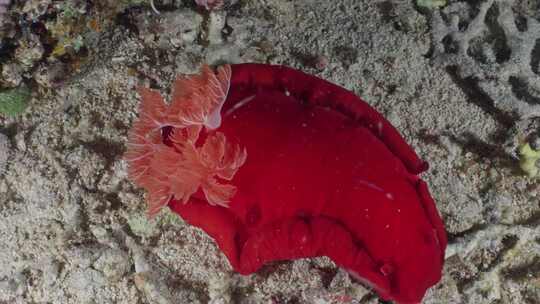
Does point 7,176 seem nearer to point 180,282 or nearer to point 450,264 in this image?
point 180,282

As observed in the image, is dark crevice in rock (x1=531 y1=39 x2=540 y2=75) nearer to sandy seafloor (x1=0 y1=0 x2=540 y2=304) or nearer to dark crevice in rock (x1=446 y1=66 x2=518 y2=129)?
sandy seafloor (x1=0 y1=0 x2=540 y2=304)

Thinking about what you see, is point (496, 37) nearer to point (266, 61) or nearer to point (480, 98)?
point (480, 98)

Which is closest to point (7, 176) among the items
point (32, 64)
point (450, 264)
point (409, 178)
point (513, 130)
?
point (32, 64)

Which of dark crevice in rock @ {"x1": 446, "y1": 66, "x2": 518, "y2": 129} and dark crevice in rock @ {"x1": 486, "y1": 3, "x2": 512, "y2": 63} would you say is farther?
dark crevice in rock @ {"x1": 486, "y1": 3, "x2": 512, "y2": 63}

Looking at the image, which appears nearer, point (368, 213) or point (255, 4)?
point (368, 213)

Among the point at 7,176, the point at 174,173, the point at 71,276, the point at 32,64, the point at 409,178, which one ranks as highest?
the point at 409,178

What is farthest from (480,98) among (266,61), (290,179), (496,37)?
(290,179)

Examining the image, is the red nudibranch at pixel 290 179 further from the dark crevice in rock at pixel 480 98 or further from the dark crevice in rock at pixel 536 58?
the dark crevice in rock at pixel 536 58

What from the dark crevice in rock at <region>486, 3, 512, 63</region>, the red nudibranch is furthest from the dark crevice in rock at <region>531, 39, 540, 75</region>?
the red nudibranch
